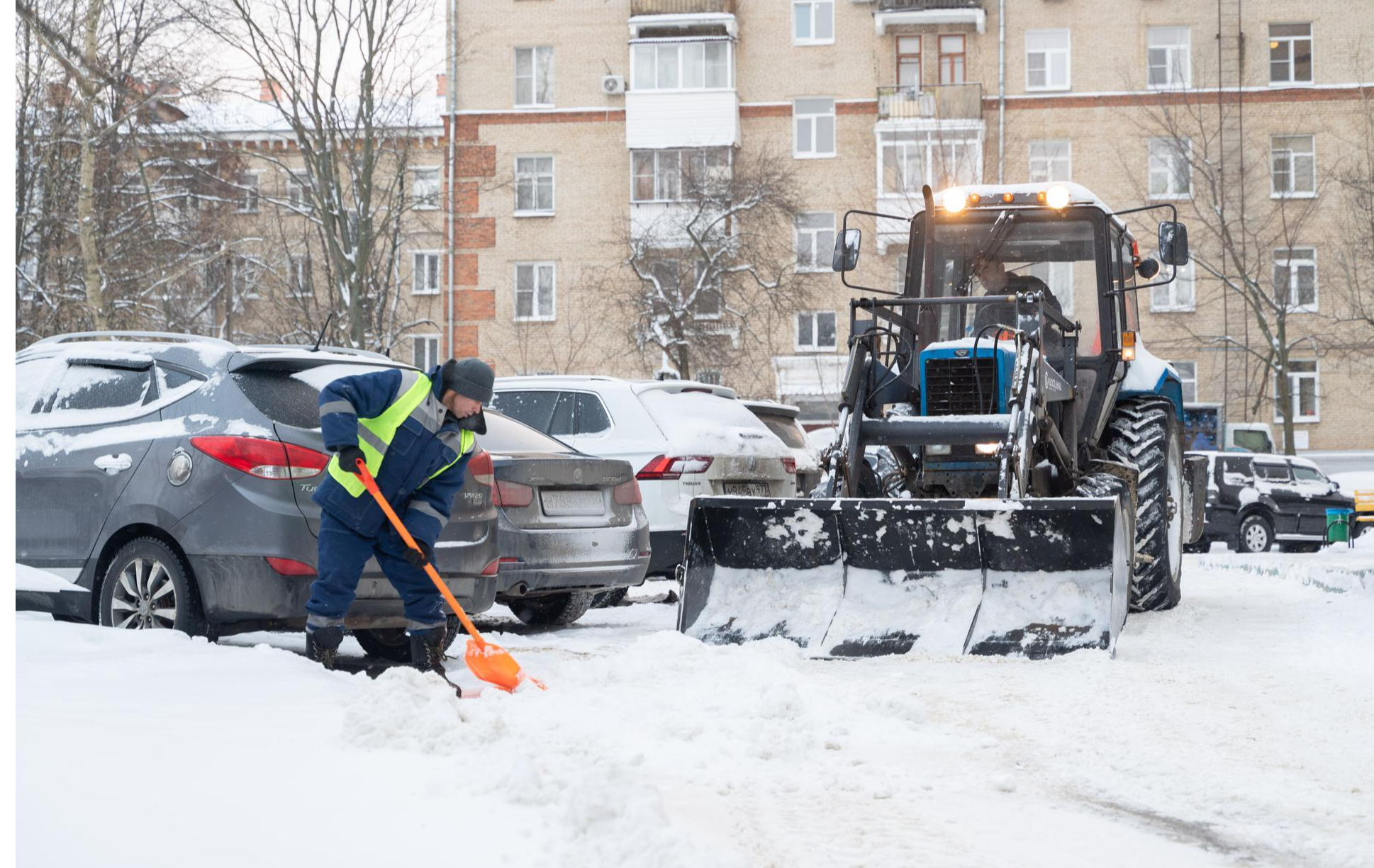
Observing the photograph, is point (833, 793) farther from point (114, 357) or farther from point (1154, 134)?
point (1154, 134)

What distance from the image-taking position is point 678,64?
1570 inches

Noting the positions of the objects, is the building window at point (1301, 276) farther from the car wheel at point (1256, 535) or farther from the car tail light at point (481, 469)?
the car tail light at point (481, 469)

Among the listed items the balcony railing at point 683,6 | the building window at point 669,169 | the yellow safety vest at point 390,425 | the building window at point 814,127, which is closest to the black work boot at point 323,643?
the yellow safety vest at point 390,425

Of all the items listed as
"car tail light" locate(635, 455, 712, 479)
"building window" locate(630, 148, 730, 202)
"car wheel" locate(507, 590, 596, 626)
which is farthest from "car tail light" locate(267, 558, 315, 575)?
"building window" locate(630, 148, 730, 202)

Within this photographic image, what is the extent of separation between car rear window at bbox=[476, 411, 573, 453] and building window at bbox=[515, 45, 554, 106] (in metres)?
33.2

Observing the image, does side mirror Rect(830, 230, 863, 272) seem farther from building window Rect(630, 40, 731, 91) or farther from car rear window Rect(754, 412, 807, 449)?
building window Rect(630, 40, 731, 91)

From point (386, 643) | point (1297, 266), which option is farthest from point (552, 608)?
point (1297, 266)

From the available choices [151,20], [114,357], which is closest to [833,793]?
[114,357]

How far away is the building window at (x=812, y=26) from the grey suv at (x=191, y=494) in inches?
1362

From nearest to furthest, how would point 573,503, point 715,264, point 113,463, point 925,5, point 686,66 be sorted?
point 113,463
point 573,503
point 715,264
point 925,5
point 686,66

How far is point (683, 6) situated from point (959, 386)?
106ft

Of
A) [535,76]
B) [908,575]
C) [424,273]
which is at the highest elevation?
[535,76]

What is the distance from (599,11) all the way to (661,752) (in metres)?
38.1

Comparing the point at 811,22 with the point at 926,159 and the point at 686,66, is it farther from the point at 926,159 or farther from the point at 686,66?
the point at 926,159
